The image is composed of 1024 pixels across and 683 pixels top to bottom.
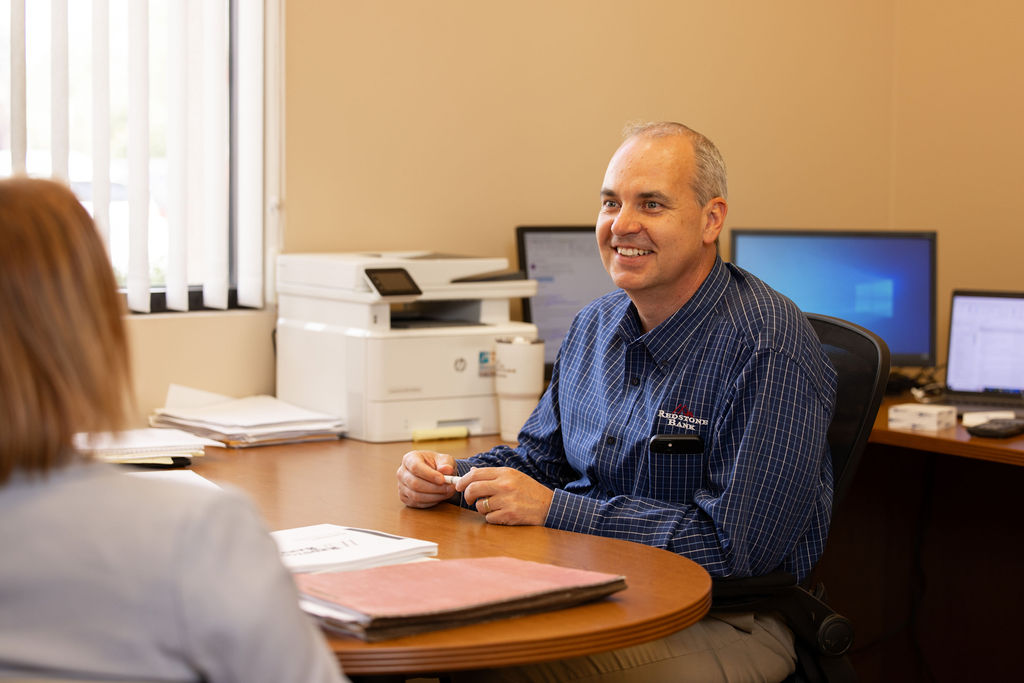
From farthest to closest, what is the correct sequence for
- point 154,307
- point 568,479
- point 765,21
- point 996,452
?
1. point 765,21
2. point 154,307
3. point 996,452
4. point 568,479

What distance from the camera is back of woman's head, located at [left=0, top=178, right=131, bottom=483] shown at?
864 millimetres

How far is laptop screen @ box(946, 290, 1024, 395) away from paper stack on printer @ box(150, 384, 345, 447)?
1.69m

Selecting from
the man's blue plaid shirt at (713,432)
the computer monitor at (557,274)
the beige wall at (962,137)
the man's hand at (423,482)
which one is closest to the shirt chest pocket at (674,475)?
the man's blue plaid shirt at (713,432)

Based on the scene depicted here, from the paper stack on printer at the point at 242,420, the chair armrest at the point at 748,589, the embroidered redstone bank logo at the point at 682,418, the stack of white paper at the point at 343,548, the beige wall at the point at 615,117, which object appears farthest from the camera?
the beige wall at the point at 615,117

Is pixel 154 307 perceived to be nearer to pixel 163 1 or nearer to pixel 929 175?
pixel 163 1

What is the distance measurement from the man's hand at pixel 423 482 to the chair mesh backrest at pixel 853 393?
24.4 inches

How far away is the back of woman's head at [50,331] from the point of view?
0.86 m

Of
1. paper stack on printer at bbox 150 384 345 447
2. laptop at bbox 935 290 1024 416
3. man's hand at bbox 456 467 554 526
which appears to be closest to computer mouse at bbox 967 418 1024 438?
laptop at bbox 935 290 1024 416

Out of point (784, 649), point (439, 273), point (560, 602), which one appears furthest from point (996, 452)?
point (560, 602)

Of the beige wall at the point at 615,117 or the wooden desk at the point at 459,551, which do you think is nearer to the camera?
the wooden desk at the point at 459,551

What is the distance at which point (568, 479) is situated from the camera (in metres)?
2.01

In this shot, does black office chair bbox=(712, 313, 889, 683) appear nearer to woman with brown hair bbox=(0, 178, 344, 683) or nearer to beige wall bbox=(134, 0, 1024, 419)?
woman with brown hair bbox=(0, 178, 344, 683)

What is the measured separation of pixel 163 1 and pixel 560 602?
73.2 inches

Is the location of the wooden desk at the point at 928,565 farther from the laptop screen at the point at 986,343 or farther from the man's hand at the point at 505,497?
the man's hand at the point at 505,497
